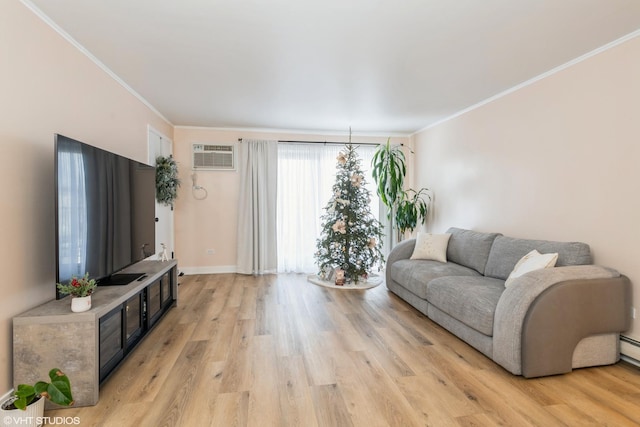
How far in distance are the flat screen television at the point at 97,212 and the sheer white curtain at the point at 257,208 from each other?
2.18 metres

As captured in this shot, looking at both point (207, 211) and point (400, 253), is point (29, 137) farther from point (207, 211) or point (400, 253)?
point (400, 253)

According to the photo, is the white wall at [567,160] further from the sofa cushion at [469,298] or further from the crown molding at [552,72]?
the sofa cushion at [469,298]

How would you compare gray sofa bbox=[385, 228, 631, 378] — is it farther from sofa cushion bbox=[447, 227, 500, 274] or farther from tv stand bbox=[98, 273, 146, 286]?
tv stand bbox=[98, 273, 146, 286]

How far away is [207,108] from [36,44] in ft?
7.34

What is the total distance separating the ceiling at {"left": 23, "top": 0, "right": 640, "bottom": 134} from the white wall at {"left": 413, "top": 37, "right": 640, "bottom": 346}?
251mm

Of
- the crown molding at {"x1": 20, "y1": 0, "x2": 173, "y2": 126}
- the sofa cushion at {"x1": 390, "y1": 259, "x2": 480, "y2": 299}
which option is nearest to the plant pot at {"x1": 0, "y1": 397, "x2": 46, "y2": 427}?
the crown molding at {"x1": 20, "y1": 0, "x2": 173, "y2": 126}

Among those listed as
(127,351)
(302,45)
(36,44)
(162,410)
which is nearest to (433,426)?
(162,410)

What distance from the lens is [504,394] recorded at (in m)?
2.03

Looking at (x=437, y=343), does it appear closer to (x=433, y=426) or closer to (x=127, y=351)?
(x=433, y=426)

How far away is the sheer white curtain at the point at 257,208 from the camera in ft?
17.6

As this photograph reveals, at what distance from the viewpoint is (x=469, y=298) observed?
2.68 m

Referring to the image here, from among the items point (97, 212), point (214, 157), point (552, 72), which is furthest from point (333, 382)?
point (214, 157)

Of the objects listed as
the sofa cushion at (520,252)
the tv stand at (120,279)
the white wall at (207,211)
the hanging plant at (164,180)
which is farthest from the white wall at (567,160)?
the hanging plant at (164,180)

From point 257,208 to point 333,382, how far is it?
11.9 ft
